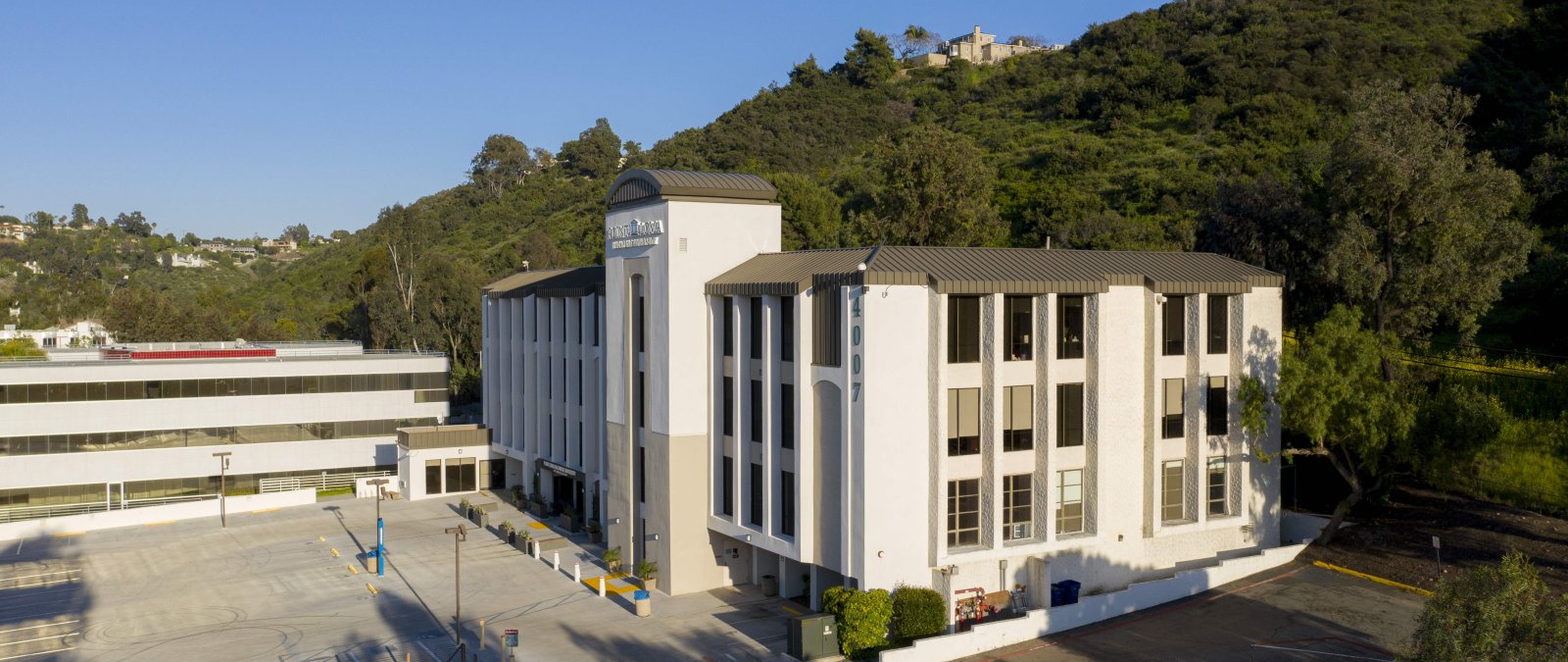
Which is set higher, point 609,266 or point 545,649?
point 609,266

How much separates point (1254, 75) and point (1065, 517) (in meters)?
84.5

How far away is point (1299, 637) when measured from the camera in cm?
3091

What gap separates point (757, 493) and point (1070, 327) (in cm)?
1184

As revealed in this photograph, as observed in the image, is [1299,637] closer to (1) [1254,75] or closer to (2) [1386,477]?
(2) [1386,477]

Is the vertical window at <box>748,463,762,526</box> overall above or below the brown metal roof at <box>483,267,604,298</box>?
below

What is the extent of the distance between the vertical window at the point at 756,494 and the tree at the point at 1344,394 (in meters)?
18.1

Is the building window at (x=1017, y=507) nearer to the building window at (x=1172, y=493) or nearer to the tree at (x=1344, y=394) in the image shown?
the building window at (x=1172, y=493)

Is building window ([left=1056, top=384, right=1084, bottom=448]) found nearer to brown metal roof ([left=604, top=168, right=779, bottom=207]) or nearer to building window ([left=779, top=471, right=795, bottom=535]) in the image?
building window ([left=779, top=471, right=795, bottom=535])

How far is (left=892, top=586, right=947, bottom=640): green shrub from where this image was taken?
30531 mm

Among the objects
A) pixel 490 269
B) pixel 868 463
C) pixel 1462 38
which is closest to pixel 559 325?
pixel 868 463

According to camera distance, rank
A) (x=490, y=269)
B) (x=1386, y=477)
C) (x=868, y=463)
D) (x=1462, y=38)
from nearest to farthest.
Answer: (x=868, y=463)
(x=1386, y=477)
(x=1462, y=38)
(x=490, y=269)

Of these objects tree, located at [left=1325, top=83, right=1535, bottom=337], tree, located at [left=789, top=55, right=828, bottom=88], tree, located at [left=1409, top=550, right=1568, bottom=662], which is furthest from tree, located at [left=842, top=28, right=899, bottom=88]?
tree, located at [left=1409, top=550, right=1568, bottom=662]

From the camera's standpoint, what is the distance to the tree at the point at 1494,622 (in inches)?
689

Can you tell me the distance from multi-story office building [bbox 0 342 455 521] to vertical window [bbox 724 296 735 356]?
33094 millimetres
